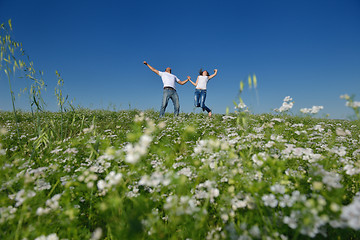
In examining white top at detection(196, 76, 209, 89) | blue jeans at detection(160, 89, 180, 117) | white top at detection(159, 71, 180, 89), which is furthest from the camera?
white top at detection(196, 76, 209, 89)

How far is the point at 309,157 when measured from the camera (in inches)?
91.0

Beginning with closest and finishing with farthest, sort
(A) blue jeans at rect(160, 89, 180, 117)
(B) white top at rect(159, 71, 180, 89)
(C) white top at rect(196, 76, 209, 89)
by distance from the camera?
(A) blue jeans at rect(160, 89, 180, 117) < (B) white top at rect(159, 71, 180, 89) < (C) white top at rect(196, 76, 209, 89)

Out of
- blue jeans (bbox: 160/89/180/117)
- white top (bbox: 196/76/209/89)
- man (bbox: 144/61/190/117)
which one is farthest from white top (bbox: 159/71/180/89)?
white top (bbox: 196/76/209/89)

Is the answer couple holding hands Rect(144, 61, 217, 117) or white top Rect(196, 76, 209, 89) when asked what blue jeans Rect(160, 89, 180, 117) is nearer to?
couple holding hands Rect(144, 61, 217, 117)

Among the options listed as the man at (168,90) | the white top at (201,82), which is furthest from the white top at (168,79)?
the white top at (201,82)

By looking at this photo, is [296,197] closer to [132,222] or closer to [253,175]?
[253,175]

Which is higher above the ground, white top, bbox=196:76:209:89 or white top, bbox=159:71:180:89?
white top, bbox=196:76:209:89

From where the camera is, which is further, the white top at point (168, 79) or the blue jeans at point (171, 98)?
the white top at point (168, 79)

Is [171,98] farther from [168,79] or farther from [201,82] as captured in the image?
[201,82]

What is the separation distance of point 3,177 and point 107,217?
1462 mm

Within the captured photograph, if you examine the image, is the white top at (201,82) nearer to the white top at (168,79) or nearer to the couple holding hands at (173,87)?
the couple holding hands at (173,87)

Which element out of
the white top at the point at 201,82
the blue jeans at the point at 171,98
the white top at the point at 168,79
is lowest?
the blue jeans at the point at 171,98

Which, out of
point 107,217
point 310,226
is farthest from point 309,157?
point 107,217

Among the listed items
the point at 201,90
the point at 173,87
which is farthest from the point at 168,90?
the point at 201,90
